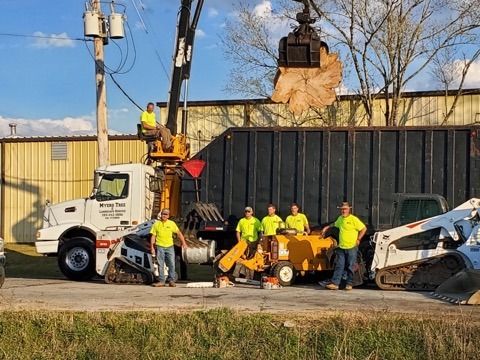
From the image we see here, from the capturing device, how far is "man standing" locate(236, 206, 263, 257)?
1584cm

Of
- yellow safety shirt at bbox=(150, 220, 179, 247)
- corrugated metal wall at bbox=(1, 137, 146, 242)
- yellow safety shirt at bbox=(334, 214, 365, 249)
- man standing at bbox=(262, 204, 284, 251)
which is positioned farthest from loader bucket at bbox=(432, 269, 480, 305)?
corrugated metal wall at bbox=(1, 137, 146, 242)

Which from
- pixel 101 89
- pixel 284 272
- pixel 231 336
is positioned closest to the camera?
pixel 231 336

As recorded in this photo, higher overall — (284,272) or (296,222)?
(296,222)

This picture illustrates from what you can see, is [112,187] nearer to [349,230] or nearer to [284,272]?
[284,272]

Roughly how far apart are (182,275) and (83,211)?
116 inches

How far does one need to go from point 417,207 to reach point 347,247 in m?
1.92

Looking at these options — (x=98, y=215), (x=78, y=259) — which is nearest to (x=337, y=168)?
(x=98, y=215)

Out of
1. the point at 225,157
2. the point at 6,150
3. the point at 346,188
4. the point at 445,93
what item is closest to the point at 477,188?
the point at 346,188

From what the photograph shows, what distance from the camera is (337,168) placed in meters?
16.2

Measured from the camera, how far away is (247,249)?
15.7m

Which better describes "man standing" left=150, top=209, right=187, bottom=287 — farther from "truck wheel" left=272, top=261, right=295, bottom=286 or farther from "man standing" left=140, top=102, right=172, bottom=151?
"man standing" left=140, top=102, right=172, bottom=151

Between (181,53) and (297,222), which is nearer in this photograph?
(297,222)

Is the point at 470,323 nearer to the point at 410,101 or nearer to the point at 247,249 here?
the point at 247,249

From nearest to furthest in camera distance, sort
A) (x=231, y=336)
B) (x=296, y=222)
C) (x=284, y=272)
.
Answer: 1. (x=231, y=336)
2. (x=284, y=272)
3. (x=296, y=222)
